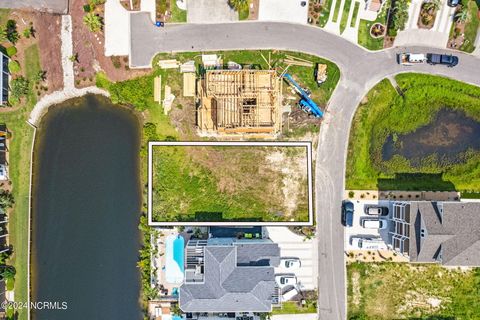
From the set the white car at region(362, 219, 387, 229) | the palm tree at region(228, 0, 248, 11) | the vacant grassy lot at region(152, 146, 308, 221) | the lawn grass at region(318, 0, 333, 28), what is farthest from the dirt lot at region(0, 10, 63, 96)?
the white car at region(362, 219, 387, 229)

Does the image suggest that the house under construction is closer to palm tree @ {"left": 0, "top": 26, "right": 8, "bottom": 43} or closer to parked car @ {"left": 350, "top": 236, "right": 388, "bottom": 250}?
parked car @ {"left": 350, "top": 236, "right": 388, "bottom": 250}

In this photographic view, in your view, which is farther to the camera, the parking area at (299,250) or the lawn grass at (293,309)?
the parking area at (299,250)

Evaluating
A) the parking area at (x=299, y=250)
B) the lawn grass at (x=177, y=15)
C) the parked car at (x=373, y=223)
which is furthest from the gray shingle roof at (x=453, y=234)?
the lawn grass at (x=177, y=15)

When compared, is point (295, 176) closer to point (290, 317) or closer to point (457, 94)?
point (290, 317)

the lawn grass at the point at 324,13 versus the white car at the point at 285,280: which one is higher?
the lawn grass at the point at 324,13

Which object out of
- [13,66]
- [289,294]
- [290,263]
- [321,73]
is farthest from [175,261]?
[13,66]

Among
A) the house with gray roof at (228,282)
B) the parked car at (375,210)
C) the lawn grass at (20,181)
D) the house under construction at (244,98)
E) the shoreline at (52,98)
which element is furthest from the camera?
the shoreline at (52,98)

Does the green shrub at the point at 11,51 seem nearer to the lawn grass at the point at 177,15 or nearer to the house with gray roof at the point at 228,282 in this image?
the lawn grass at the point at 177,15
